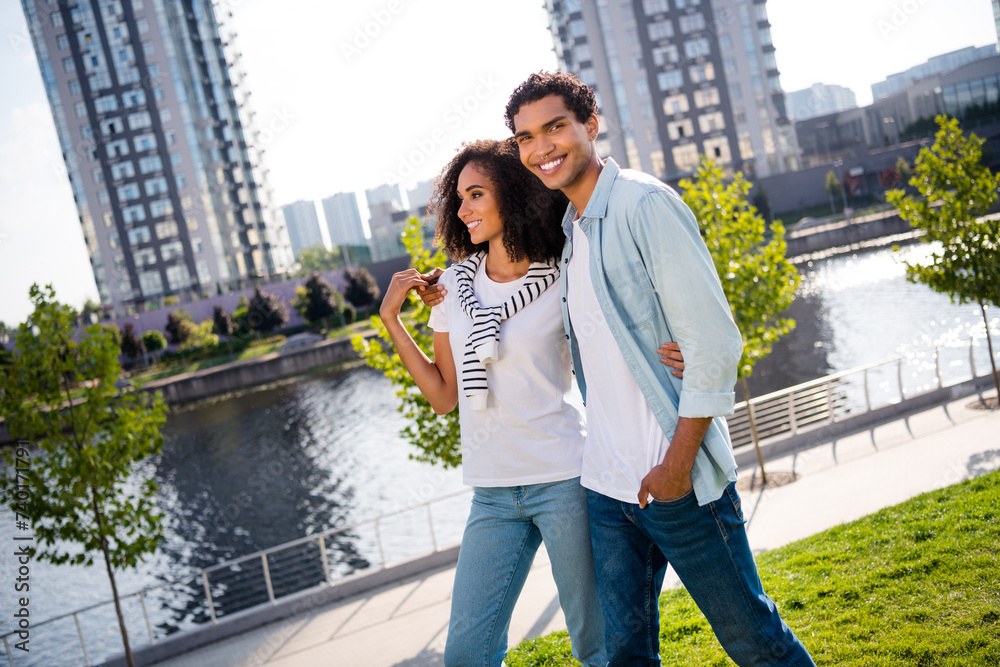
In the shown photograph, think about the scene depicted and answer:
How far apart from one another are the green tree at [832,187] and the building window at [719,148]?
8274 mm

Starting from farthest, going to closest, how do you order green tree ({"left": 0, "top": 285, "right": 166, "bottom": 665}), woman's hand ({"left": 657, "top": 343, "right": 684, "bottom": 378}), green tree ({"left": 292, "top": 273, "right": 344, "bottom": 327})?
green tree ({"left": 292, "top": 273, "right": 344, "bottom": 327}) → green tree ({"left": 0, "top": 285, "right": 166, "bottom": 665}) → woman's hand ({"left": 657, "top": 343, "right": 684, "bottom": 378})

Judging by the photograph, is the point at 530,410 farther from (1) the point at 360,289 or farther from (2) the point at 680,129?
(2) the point at 680,129

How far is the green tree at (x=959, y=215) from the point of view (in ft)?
34.2

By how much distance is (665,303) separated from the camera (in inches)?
73.7

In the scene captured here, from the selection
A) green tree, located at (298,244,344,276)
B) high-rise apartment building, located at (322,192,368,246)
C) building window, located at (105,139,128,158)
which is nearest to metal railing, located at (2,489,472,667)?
building window, located at (105,139,128,158)

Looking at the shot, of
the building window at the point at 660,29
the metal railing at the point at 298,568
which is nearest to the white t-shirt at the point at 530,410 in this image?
the metal railing at the point at 298,568

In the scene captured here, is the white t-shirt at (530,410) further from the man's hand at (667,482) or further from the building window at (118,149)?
the building window at (118,149)

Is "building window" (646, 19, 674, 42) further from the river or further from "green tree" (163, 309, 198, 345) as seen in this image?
"green tree" (163, 309, 198, 345)

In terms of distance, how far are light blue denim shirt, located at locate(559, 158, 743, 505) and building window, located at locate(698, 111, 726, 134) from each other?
64.5 m

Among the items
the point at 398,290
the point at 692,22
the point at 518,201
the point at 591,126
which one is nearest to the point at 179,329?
the point at 398,290

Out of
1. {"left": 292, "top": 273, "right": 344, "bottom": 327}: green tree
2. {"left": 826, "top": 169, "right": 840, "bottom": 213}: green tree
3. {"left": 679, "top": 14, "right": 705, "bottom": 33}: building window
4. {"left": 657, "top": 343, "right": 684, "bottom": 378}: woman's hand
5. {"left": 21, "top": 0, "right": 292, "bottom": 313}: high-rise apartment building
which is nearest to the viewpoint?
{"left": 657, "top": 343, "right": 684, "bottom": 378}: woman's hand

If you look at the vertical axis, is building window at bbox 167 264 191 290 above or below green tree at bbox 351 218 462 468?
above

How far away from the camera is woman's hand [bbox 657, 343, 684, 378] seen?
1.92 meters

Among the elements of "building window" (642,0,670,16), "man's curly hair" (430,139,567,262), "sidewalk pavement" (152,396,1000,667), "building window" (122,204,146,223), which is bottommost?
"sidewalk pavement" (152,396,1000,667)
